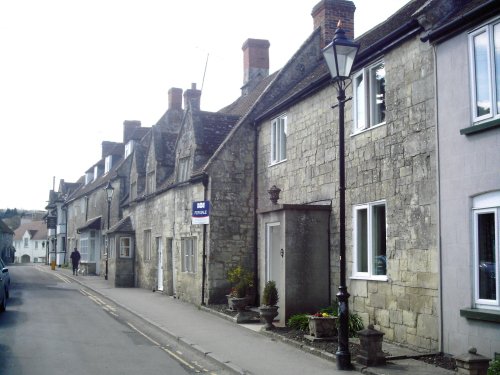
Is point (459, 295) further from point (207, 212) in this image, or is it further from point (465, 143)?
point (207, 212)

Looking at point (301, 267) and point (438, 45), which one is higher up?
point (438, 45)

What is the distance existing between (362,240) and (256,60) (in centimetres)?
1773

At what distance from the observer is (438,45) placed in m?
10.6

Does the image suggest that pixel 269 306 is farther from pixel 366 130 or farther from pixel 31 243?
pixel 31 243

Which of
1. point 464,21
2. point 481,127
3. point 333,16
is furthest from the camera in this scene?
point 333,16

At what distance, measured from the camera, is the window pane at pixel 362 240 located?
1320cm

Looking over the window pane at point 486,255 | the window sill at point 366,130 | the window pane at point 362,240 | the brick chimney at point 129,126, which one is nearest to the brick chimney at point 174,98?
the brick chimney at point 129,126

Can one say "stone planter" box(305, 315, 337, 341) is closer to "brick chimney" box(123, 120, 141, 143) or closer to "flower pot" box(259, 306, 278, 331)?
"flower pot" box(259, 306, 278, 331)

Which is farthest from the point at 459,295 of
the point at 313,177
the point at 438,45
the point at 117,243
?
the point at 117,243

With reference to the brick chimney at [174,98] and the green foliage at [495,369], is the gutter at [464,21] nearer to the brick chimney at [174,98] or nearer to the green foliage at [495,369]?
the green foliage at [495,369]

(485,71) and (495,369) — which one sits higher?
(485,71)

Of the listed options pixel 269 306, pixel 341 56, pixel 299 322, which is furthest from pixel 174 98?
pixel 341 56

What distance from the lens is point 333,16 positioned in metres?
20.7

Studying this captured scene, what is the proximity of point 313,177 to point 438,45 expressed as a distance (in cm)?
578
